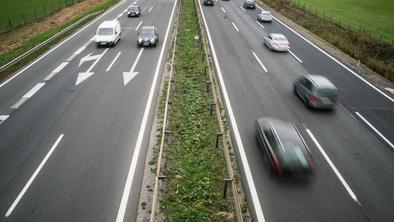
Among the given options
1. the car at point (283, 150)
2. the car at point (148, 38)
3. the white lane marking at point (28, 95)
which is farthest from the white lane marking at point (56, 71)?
the car at point (283, 150)

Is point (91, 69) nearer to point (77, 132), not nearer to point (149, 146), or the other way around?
point (77, 132)

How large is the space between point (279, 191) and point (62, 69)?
1956cm

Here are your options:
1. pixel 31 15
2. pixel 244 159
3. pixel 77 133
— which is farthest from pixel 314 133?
pixel 31 15

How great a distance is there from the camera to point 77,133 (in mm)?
16609

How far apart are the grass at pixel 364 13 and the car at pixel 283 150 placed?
27.5m

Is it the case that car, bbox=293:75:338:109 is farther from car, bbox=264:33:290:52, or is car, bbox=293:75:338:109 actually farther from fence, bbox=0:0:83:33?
fence, bbox=0:0:83:33

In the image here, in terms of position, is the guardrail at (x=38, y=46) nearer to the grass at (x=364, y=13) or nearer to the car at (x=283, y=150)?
the car at (x=283, y=150)

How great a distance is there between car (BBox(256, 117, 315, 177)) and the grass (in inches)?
1082

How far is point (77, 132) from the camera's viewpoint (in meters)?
16.7

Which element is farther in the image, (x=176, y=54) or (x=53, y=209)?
(x=176, y=54)

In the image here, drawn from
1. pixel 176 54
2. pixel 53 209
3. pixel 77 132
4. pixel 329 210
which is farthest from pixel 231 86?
pixel 53 209

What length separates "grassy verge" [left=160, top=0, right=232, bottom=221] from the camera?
38.8ft

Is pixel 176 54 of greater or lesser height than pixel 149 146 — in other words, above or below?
above

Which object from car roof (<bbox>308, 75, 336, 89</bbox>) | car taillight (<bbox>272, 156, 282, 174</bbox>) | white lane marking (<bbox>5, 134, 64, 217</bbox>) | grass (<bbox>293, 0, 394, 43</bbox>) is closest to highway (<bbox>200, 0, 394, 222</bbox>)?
car taillight (<bbox>272, 156, 282, 174</bbox>)
